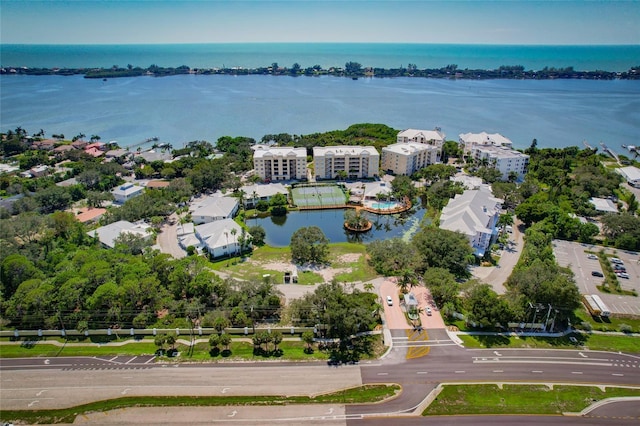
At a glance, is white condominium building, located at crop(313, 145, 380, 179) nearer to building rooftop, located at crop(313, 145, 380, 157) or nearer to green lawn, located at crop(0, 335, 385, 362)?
building rooftop, located at crop(313, 145, 380, 157)

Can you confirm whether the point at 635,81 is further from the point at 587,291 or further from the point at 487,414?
the point at 487,414

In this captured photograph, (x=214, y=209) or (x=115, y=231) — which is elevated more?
(x=214, y=209)

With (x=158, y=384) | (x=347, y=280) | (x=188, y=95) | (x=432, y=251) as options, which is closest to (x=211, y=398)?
(x=158, y=384)

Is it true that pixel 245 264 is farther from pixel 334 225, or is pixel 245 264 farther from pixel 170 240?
pixel 334 225

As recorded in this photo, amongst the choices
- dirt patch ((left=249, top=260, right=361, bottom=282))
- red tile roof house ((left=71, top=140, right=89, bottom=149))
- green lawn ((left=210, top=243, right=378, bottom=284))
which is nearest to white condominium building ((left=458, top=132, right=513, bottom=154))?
green lawn ((left=210, top=243, right=378, bottom=284))

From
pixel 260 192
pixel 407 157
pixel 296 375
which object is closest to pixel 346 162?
pixel 407 157
